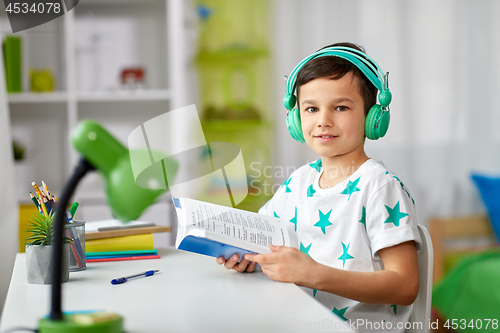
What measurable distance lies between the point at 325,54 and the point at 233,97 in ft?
4.31

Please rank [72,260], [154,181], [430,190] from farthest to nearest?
[430,190] < [72,260] < [154,181]

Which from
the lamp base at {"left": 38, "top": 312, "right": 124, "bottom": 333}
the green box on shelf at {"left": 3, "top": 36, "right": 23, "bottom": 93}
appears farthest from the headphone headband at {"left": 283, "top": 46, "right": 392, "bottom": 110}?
the green box on shelf at {"left": 3, "top": 36, "right": 23, "bottom": 93}

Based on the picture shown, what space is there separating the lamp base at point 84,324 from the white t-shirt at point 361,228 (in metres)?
0.49

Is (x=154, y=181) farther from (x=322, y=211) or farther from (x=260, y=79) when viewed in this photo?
(x=260, y=79)

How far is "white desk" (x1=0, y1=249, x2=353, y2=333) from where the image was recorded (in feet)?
1.88

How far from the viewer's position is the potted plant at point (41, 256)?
0.78 metres

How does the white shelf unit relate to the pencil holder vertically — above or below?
above

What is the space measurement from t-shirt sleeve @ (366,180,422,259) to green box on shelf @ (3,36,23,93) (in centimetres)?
186

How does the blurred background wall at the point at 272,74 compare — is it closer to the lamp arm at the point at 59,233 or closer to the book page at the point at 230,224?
the book page at the point at 230,224

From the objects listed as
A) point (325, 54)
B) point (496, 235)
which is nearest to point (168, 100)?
point (325, 54)

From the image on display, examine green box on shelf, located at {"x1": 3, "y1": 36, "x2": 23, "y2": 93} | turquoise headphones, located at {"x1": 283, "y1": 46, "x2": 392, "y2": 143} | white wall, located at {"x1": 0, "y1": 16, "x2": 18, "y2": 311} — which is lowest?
white wall, located at {"x1": 0, "y1": 16, "x2": 18, "y2": 311}

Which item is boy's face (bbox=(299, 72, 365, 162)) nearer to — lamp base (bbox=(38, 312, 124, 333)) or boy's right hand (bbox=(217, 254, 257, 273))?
boy's right hand (bbox=(217, 254, 257, 273))

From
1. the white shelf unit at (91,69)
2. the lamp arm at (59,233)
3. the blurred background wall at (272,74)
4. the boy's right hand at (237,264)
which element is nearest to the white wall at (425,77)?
the blurred background wall at (272,74)

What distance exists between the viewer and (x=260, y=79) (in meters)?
2.20
